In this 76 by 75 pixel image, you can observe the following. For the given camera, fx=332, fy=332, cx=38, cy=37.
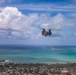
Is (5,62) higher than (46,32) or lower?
lower

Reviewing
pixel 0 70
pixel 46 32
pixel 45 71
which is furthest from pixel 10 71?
pixel 46 32

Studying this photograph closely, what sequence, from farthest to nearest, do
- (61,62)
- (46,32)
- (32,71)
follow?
(61,62), (32,71), (46,32)

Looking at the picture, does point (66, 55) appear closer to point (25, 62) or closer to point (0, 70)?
point (25, 62)

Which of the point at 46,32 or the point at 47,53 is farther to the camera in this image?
the point at 47,53

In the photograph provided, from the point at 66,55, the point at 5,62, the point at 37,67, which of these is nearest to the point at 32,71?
the point at 37,67

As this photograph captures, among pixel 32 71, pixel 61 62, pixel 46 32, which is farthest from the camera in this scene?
pixel 61 62

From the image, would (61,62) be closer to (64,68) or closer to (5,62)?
(64,68)
